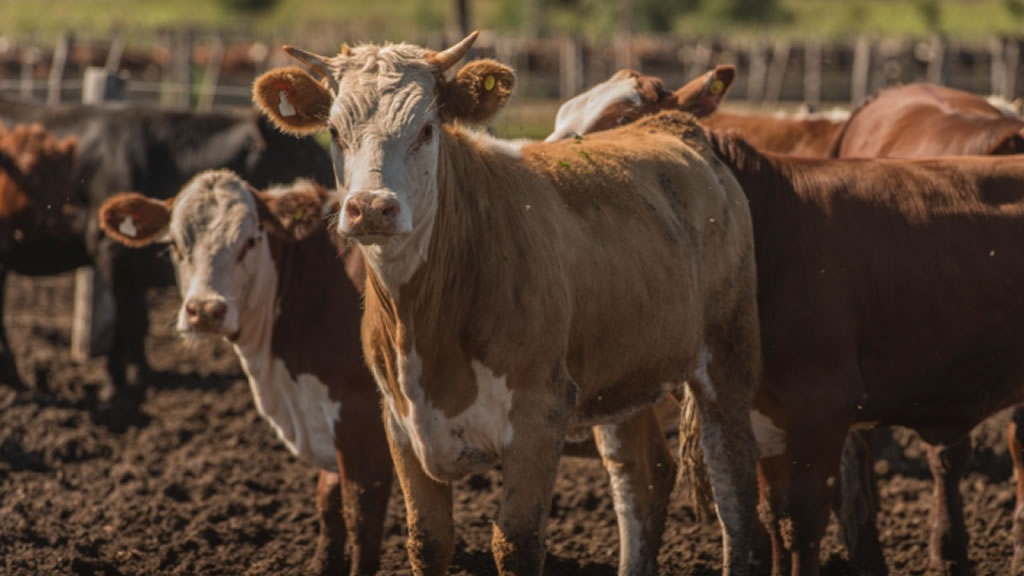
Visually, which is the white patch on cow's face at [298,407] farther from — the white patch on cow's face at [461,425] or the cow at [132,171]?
the cow at [132,171]

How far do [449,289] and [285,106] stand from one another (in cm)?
79

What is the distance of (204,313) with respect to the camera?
5.77 m

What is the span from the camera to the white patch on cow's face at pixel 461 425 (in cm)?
421

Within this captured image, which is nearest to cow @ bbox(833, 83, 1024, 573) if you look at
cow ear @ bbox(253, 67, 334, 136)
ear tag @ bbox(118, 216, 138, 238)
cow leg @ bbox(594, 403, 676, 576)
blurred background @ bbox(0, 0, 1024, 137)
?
cow leg @ bbox(594, 403, 676, 576)

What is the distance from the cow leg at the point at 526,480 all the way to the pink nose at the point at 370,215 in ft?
2.46

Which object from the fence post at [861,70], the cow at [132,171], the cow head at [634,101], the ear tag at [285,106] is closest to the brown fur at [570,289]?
the ear tag at [285,106]

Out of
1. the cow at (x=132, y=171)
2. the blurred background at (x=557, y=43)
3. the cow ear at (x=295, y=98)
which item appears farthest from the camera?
the blurred background at (x=557, y=43)

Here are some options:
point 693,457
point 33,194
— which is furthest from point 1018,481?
point 33,194

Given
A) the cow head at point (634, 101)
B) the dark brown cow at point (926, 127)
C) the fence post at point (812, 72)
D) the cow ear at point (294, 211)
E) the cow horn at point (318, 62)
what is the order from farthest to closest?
the fence post at point (812, 72) → the dark brown cow at point (926, 127) → the cow ear at point (294, 211) → the cow head at point (634, 101) → the cow horn at point (318, 62)

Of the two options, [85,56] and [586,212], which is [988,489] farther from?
[85,56]

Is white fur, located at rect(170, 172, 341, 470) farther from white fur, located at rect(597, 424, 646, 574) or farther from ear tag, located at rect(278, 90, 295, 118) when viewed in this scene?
ear tag, located at rect(278, 90, 295, 118)

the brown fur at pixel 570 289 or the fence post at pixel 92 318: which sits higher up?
the fence post at pixel 92 318

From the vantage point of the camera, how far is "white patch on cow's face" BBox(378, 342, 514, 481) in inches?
166

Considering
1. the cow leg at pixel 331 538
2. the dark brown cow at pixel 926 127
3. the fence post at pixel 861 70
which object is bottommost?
the cow leg at pixel 331 538
